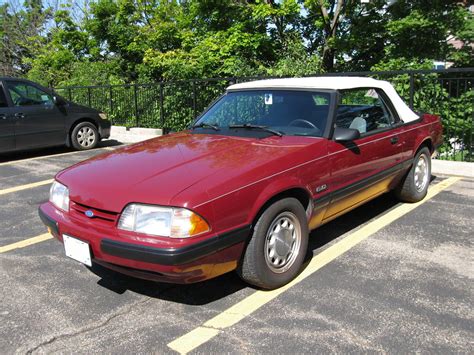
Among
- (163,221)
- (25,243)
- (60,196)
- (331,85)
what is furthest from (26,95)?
(163,221)

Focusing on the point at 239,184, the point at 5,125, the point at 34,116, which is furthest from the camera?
the point at 34,116

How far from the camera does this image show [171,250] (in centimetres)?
269

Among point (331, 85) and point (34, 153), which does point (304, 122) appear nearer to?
point (331, 85)

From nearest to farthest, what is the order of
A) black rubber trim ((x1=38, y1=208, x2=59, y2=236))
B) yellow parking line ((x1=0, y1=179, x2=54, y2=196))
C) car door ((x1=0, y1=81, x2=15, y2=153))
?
1. black rubber trim ((x1=38, y1=208, x2=59, y2=236))
2. yellow parking line ((x1=0, y1=179, x2=54, y2=196))
3. car door ((x1=0, y1=81, x2=15, y2=153))

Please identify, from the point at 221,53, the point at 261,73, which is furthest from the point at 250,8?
the point at 261,73

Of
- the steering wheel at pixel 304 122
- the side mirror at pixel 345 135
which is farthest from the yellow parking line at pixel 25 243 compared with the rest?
the side mirror at pixel 345 135

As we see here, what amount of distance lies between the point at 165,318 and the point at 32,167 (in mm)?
6241

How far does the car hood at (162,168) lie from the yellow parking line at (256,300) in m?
0.86

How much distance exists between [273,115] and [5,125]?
6.51m

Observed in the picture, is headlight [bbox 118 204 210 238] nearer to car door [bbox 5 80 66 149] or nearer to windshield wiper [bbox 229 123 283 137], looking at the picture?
windshield wiper [bbox 229 123 283 137]

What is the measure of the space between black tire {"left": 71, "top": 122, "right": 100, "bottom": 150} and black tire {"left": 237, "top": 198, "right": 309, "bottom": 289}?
296 inches

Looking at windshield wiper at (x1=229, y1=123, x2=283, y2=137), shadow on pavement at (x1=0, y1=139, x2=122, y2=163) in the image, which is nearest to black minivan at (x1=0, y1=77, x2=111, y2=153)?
shadow on pavement at (x1=0, y1=139, x2=122, y2=163)

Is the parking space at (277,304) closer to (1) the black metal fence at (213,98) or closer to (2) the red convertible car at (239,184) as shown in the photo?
(2) the red convertible car at (239,184)

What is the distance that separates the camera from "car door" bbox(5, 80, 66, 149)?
343 inches
